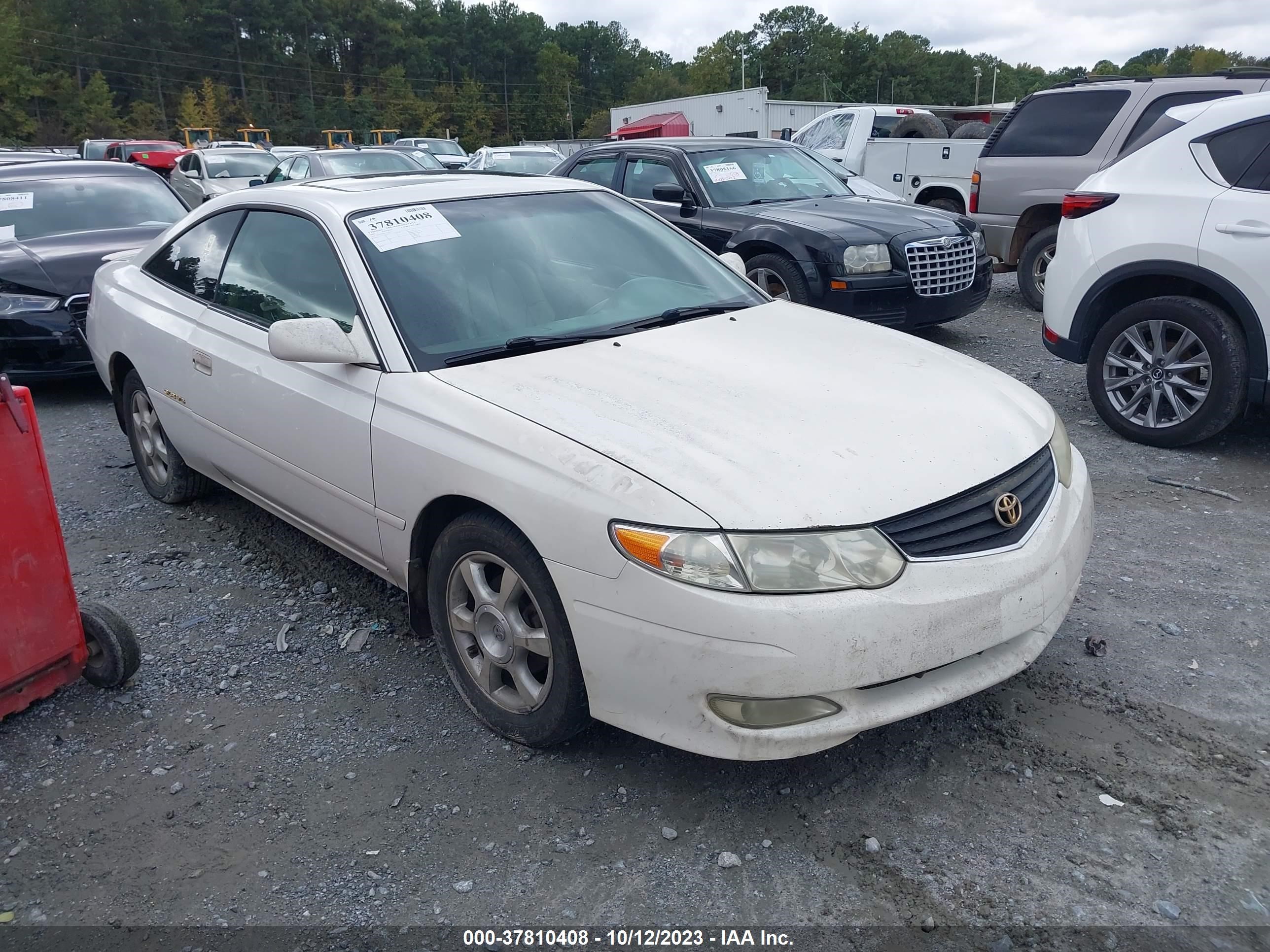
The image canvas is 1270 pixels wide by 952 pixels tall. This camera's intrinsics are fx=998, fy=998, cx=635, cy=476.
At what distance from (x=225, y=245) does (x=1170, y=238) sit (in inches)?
186

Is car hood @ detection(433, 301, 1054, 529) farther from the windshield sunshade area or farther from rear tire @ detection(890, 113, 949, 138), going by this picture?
the windshield sunshade area

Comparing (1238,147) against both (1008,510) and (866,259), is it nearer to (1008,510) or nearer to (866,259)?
(866,259)

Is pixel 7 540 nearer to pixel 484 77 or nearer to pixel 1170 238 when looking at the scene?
pixel 1170 238

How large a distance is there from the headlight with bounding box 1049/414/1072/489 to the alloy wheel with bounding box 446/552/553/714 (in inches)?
66.6

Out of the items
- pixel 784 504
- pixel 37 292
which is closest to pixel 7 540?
pixel 784 504

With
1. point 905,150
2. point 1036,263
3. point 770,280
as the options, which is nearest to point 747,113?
point 905,150

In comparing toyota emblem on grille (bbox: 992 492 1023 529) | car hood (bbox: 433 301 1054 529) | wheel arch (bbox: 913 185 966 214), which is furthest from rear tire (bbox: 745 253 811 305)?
wheel arch (bbox: 913 185 966 214)

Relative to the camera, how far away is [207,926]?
7.89ft

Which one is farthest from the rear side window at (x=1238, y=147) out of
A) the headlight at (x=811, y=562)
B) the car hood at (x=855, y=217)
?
the headlight at (x=811, y=562)

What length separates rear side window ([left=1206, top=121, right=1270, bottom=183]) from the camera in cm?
515

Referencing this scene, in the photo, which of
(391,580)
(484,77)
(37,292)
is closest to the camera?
(391,580)

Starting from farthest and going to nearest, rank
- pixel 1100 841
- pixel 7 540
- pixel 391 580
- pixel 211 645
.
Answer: pixel 211 645, pixel 391 580, pixel 7 540, pixel 1100 841

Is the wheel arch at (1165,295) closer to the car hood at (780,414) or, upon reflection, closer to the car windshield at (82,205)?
the car hood at (780,414)

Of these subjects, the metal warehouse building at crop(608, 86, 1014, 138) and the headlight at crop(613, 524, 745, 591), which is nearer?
the headlight at crop(613, 524, 745, 591)
